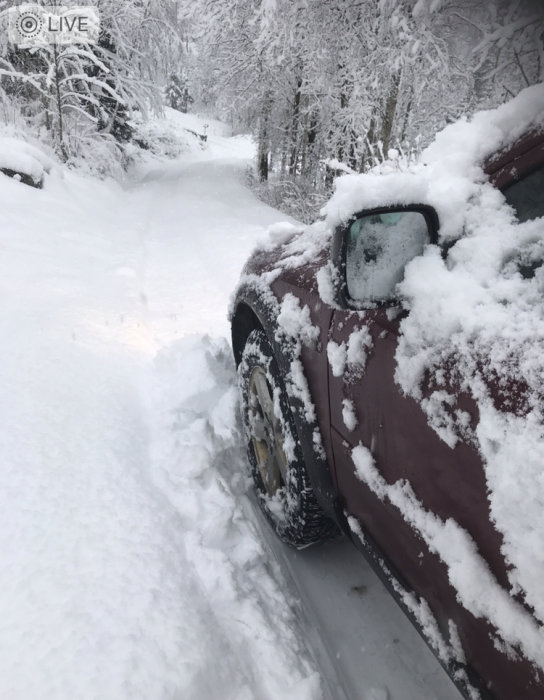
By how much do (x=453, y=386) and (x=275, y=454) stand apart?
1.34 m

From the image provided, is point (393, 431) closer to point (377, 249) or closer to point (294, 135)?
point (377, 249)

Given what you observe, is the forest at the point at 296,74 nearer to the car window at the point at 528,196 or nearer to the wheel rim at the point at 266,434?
the wheel rim at the point at 266,434

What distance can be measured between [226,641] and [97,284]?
4097mm

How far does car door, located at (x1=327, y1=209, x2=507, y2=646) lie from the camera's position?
1.07m

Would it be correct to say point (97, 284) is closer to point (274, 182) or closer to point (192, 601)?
point (192, 601)

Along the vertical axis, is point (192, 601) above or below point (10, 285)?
below

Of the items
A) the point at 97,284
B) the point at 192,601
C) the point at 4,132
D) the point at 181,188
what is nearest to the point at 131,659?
the point at 192,601

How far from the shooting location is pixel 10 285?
4.00 m

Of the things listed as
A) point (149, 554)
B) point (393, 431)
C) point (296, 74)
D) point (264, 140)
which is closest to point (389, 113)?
point (296, 74)

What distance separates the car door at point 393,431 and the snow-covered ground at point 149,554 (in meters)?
0.66

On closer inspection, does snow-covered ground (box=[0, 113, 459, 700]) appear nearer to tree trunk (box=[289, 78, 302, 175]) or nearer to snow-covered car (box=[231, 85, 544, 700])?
snow-covered car (box=[231, 85, 544, 700])

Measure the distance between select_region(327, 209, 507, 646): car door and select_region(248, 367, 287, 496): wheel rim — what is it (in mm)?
689

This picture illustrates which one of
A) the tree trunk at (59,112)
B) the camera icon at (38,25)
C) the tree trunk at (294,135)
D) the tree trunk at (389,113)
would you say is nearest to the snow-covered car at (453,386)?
the tree trunk at (389,113)

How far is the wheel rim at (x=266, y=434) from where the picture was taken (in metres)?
2.24
